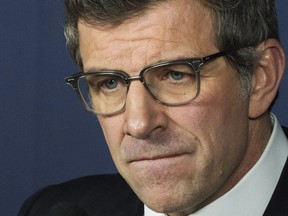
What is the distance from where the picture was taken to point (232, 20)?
1.74m

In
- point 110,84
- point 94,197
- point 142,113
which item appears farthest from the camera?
point 94,197

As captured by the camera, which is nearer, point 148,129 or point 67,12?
point 148,129

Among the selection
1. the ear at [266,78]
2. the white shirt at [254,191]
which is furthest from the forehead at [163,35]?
the white shirt at [254,191]

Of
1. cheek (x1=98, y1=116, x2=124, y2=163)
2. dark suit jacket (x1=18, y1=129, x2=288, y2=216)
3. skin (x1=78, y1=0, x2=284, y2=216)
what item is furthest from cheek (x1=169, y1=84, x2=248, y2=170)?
dark suit jacket (x1=18, y1=129, x2=288, y2=216)

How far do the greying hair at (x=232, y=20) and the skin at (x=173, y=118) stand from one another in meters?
0.01

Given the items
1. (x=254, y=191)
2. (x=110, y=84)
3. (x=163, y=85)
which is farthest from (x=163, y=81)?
(x=254, y=191)

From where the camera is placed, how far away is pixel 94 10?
5.73 feet

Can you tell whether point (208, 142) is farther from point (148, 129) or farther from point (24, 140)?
point (24, 140)

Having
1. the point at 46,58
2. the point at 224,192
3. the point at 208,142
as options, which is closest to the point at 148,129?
the point at 208,142

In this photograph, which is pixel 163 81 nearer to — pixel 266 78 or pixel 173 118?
pixel 173 118

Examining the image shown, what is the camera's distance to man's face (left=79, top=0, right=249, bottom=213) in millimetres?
1682

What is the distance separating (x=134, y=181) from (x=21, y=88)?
91 cm

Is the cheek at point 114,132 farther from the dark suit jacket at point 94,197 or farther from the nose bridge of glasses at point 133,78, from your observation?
the dark suit jacket at point 94,197

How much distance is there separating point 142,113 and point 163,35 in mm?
147
